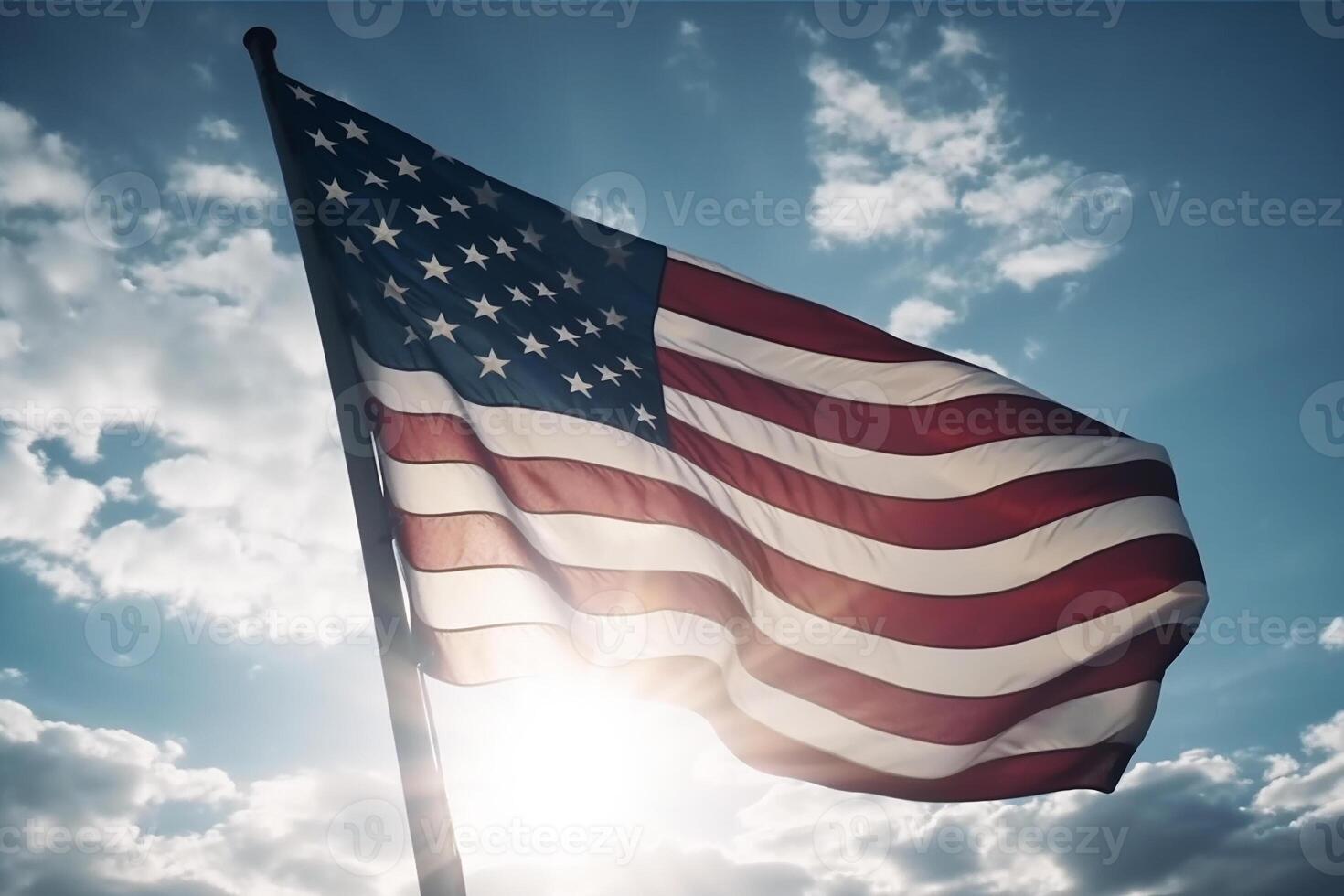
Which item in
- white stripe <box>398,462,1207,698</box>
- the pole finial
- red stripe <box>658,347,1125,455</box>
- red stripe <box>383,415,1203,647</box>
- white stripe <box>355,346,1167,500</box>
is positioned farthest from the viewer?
red stripe <box>658,347,1125,455</box>

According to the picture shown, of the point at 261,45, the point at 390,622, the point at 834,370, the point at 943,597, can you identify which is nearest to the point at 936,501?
the point at 943,597

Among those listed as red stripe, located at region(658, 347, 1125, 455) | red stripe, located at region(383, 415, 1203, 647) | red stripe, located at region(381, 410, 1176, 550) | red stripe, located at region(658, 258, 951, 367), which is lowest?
red stripe, located at region(383, 415, 1203, 647)

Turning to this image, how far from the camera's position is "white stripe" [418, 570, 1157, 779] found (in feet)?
17.9

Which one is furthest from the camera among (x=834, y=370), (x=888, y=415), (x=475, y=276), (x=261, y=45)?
(x=834, y=370)

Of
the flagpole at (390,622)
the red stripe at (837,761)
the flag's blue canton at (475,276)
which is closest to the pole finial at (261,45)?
the flag's blue canton at (475,276)

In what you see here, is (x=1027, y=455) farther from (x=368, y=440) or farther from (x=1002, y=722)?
(x=368, y=440)

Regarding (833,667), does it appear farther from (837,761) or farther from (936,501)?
(936,501)

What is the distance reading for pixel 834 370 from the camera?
7.44 metres

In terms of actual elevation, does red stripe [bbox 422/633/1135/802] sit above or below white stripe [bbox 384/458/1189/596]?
below

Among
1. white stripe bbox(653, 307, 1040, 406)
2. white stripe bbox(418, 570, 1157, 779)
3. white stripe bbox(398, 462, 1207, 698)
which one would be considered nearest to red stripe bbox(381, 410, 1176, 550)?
white stripe bbox(398, 462, 1207, 698)

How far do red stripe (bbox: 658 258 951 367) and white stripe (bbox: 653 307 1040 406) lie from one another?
0.19 feet

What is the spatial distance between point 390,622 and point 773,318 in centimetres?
384

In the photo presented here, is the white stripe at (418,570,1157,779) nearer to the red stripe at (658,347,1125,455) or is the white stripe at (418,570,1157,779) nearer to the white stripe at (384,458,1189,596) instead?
the white stripe at (384,458,1189,596)

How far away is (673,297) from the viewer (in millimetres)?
7441
